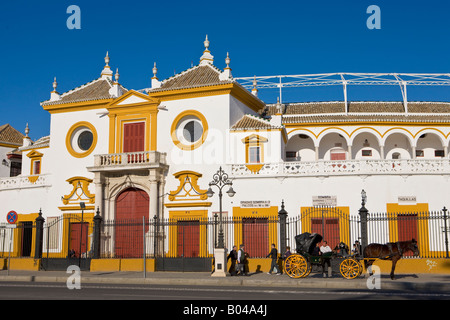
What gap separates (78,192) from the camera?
32156 millimetres

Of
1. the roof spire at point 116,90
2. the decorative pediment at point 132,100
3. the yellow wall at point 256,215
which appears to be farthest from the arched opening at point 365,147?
the roof spire at point 116,90

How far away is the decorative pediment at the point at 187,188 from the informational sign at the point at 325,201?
6401mm

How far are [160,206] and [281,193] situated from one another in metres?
7.09

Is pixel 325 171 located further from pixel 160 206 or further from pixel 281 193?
pixel 160 206

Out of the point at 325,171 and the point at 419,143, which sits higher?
the point at 419,143

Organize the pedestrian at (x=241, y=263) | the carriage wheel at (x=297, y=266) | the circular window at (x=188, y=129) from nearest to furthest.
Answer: the carriage wheel at (x=297, y=266) < the pedestrian at (x=241, y=263) < the circular window at (x=188, y=129)

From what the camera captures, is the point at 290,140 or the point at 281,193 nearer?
the point at 281,193

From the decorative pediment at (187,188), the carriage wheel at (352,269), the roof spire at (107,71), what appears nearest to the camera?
the carriage wheel at (352,269)

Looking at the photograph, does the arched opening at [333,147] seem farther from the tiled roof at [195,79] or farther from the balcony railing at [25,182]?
the balcony railing at [25,182]

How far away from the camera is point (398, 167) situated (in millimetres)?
28234

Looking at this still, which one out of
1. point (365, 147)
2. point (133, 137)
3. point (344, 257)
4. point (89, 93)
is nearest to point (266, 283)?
point (344, 257)

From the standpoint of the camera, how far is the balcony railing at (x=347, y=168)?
2800 cm

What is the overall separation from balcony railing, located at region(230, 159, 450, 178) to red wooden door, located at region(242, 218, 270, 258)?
9.39ft
